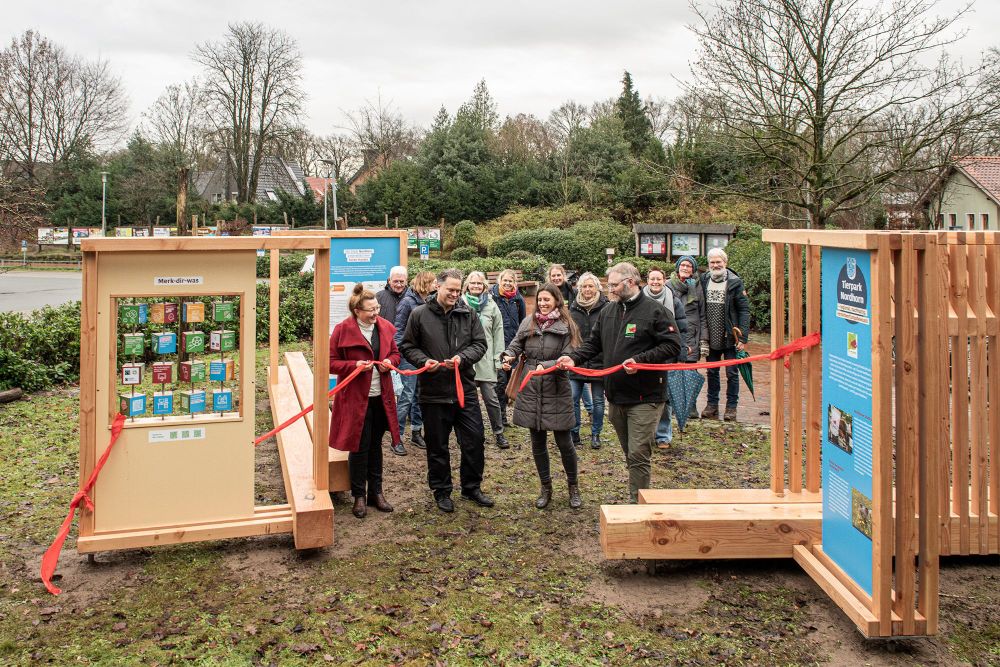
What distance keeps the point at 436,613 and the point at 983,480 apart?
3.52m

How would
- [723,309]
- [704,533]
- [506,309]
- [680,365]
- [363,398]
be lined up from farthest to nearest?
[506,309], [723,309], [363,398], [680,365], [704,533]

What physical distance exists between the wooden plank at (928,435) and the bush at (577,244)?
90.8ft

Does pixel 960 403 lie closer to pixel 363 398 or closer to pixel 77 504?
pixel 363 398

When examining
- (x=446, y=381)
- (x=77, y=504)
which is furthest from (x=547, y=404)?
(x=77, y=504)

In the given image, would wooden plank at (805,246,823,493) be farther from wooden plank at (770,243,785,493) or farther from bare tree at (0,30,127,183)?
bare tree at (0,30,127,183)

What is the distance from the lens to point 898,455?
4.14 metres

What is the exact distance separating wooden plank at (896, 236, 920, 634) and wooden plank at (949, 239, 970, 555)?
3.99ft

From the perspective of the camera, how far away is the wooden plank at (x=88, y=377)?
200 inches

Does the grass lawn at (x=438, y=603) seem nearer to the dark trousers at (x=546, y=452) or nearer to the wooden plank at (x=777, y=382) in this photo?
the dark trousers at (x=546, y=452)

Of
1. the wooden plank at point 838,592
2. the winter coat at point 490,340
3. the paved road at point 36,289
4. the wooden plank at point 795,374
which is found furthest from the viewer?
the paved road at point 36,289

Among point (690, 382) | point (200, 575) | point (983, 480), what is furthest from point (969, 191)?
point (200, 575)

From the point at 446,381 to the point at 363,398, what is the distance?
66 centimetres

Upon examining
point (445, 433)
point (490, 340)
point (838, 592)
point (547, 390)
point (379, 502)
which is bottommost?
point (838, 592)

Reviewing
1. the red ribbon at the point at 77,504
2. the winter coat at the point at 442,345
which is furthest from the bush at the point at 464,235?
the red ribbon at the point at 77,504
